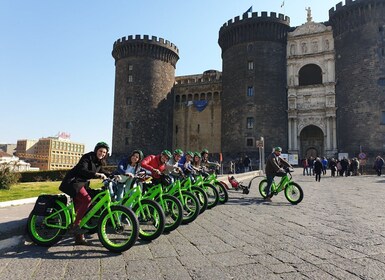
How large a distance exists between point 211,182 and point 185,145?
3394 centimetres

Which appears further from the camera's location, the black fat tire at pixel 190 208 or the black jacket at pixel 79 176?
the black fat tire at pixel 190 208

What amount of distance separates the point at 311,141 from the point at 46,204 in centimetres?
3415

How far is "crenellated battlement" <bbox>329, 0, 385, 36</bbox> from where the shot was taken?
30719 millimetres

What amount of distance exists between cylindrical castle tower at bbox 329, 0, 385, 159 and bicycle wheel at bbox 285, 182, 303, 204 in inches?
969

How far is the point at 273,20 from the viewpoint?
35.0 metres

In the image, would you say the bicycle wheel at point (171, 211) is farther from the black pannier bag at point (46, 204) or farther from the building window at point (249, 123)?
the building window at point (249, 123)

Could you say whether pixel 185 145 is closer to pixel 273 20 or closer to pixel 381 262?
pixel 273 20

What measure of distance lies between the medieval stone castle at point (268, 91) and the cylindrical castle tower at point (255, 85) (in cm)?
11

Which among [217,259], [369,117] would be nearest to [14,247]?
[217,259]

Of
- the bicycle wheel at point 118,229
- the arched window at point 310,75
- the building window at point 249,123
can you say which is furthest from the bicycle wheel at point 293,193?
the arched window at point 310,75

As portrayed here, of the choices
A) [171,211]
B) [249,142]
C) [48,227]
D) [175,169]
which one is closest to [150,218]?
[171,211]

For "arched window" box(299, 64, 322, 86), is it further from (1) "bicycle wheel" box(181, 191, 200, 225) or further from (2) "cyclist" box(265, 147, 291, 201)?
(1) "bicycle wheel" box(181, 191, 200, 225)

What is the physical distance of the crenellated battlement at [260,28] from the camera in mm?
35000

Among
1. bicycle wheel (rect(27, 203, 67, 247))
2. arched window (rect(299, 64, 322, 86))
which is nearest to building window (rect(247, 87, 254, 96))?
arched window (rect(299, 64, 322, 86))
